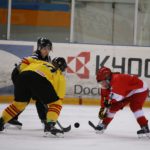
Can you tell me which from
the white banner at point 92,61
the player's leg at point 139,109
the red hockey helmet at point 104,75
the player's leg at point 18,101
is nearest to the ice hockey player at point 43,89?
the player's leg at point 18,101

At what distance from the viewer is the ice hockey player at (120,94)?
4.96 m

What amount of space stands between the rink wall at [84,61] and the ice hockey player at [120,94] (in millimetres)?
3465

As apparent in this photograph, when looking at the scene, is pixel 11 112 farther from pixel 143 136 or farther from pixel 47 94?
pixel 143 136

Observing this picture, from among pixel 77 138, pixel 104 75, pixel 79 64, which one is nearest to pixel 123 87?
pixel 104 75

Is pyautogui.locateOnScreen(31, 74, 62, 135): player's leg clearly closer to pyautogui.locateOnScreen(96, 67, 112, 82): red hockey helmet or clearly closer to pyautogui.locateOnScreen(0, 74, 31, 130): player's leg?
pyautogui.locateOnScreen(0, 74, 31, 130): player's leg

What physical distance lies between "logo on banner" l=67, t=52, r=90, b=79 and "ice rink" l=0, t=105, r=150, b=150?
6.80ft

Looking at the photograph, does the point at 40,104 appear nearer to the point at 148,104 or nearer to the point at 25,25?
the point at 148,104

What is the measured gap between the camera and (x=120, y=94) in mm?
4914

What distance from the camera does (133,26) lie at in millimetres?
9484

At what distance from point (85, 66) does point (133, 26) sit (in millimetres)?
1215

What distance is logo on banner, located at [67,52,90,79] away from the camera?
887 cm

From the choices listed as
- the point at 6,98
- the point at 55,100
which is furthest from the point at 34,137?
the point at 6,98

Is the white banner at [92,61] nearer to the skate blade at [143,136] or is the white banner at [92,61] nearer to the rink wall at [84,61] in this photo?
the rink wall at [84,61]

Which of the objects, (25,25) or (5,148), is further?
(25,25)
